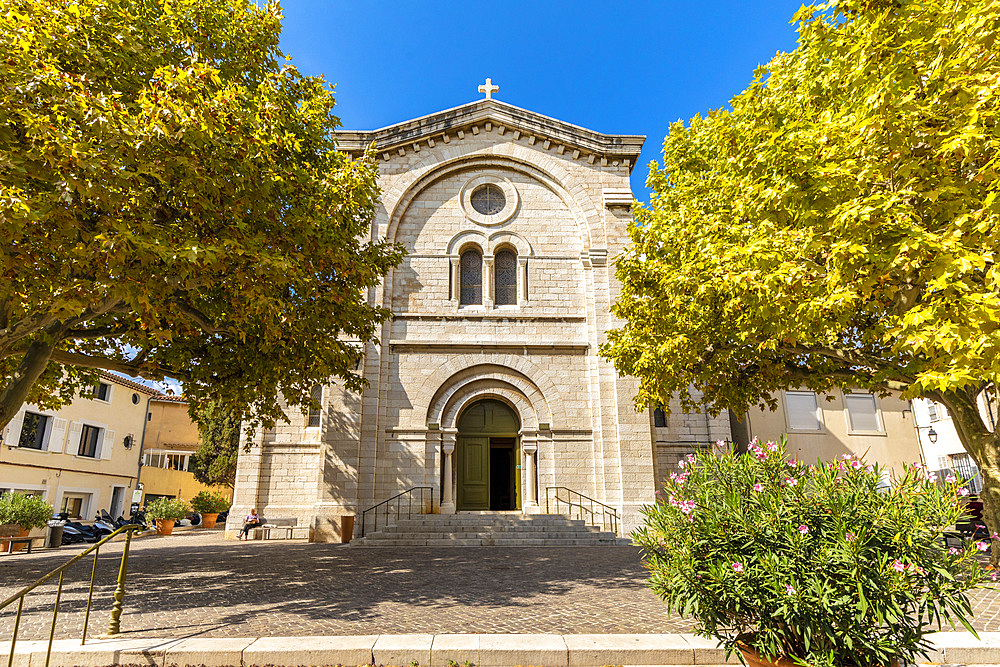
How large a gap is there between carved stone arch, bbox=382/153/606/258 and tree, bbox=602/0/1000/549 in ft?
24.3

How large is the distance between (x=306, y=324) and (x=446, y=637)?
19.2 ft

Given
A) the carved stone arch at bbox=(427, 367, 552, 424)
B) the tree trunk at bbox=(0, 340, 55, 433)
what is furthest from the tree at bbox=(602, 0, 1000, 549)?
the tree trunk at bbox=(0, 340, 55, 433)

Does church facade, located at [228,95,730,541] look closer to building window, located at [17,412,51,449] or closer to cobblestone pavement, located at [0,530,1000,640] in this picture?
cobblestone pavement, located at [0,530,1000,640]

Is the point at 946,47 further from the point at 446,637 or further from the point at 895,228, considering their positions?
the point at 446,637

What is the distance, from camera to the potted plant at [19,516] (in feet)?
50.3

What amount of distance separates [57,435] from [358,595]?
24421mm

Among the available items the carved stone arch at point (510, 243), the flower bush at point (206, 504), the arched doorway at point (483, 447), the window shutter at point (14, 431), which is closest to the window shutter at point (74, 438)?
the window shutter at point (14, 431)

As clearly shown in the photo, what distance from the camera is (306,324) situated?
31.7ft

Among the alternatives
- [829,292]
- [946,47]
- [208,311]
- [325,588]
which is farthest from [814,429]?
[208,311]

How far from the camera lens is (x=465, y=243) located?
60.7ft

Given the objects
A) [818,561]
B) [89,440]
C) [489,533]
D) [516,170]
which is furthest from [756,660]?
[89,440]

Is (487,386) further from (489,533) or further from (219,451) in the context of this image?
(219,451)

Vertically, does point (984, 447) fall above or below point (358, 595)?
above

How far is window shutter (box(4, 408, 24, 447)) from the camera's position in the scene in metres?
22.5
